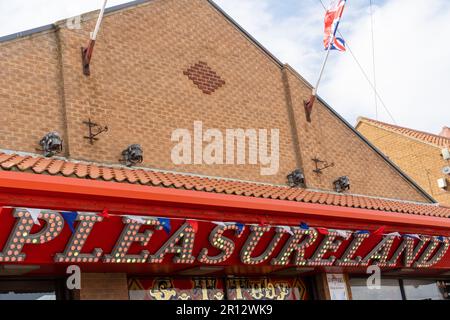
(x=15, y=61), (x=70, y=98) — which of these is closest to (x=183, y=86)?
(x=70, y=98)

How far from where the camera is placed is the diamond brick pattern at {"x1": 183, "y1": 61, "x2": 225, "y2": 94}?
46.9 feet

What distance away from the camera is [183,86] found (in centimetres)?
1395


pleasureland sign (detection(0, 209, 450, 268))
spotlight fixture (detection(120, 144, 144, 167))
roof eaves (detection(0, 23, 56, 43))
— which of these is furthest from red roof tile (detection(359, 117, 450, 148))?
roof eaves (detection(0, 23, 56, 43))

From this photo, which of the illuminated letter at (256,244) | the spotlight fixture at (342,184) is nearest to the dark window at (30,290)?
the illuminated letter at (256,244)

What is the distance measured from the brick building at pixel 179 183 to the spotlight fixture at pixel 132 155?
0.10m

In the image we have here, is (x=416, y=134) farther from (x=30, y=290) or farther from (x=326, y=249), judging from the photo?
(x=30, y=290)

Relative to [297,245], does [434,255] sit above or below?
above

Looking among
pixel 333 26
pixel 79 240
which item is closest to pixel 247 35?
pixel 333 26

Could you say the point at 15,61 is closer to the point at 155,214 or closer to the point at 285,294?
the point at 155,214

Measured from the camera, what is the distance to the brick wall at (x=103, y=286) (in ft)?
33.7

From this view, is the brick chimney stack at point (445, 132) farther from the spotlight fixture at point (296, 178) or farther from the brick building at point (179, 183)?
the spotlight fixture at point (296, 178)

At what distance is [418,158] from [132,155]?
64.9 feet

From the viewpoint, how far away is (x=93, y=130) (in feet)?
38.9

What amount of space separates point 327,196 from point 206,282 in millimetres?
3659
